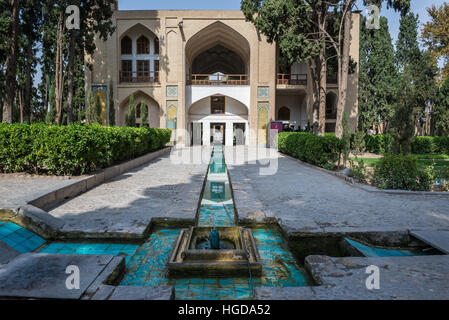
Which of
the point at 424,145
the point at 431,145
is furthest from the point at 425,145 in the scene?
the point at 431,145

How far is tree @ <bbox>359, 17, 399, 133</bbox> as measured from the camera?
24.2 meters

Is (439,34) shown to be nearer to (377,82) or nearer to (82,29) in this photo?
(377,82)

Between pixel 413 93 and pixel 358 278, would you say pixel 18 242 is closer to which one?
pixel 358 278

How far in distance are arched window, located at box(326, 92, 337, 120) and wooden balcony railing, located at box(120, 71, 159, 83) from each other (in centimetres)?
1246

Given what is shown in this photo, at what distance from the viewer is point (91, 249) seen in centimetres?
324

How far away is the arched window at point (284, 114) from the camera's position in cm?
2405

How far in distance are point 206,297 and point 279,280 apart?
666 mm

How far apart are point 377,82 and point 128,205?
25.0m

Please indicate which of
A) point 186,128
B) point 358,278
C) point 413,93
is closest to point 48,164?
point 358,278

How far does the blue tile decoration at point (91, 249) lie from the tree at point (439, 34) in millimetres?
17748
